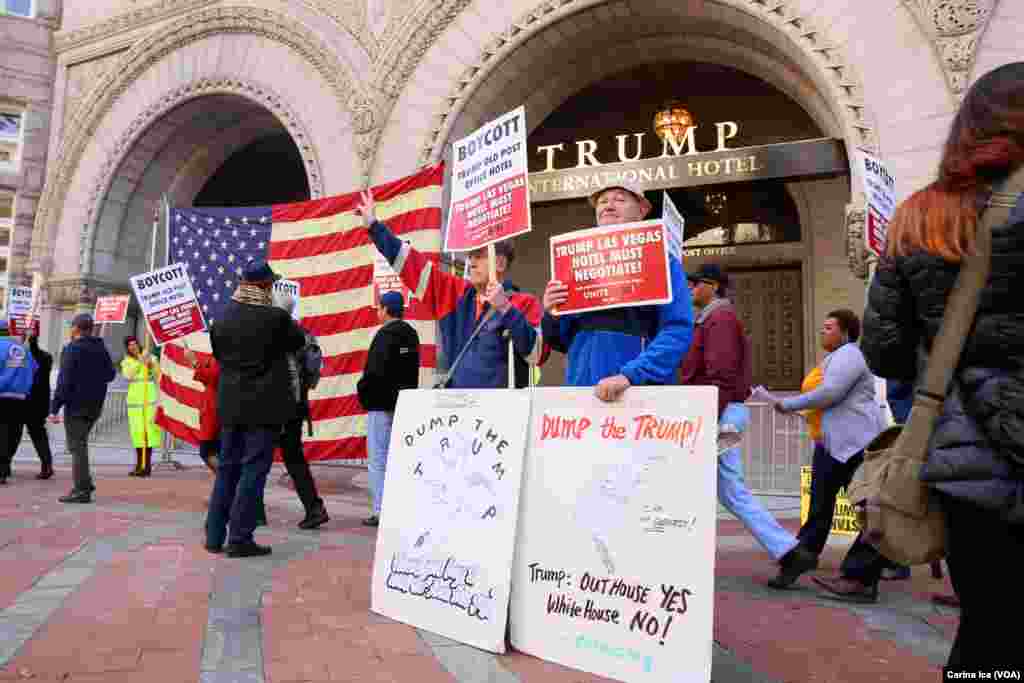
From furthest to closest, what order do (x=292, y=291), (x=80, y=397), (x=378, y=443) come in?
1. (x=292, y=291)
2. (x=80, y=397)
3. (x=378, y=443)

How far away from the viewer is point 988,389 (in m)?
1.85

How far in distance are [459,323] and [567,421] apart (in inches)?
58.4

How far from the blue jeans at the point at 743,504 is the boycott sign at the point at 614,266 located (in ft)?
5.59

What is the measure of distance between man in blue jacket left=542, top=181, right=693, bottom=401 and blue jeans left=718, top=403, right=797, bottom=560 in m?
1.44

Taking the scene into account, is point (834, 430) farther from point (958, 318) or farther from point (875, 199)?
point (958, 318)

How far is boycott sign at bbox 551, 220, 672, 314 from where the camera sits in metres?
3.36

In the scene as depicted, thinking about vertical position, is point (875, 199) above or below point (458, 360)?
above

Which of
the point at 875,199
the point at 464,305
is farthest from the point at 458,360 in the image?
the point at 875,199

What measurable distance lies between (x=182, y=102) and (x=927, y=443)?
1528 centimetres

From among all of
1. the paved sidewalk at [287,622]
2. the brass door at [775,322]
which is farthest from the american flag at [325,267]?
the brass door at [775,322]

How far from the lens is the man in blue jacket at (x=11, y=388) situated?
884 centimetres

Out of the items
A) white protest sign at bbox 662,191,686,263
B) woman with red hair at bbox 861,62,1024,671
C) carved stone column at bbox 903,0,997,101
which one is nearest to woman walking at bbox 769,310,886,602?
white protest sign at bbox 662,191,686,263

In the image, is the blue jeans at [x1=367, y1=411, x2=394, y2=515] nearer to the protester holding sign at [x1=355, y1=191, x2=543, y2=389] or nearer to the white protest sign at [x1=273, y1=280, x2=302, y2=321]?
the protester holding sign at [x1=355, y1=191, x2=543, y2=389]

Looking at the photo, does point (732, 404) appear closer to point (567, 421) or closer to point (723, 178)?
point (567, 421)
